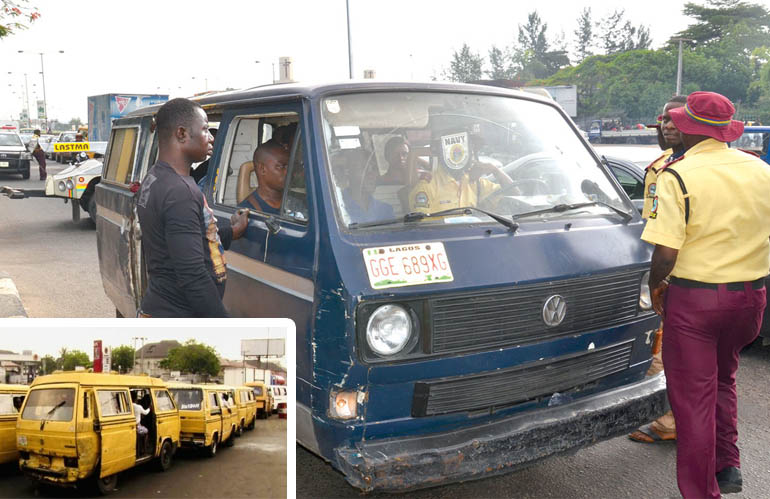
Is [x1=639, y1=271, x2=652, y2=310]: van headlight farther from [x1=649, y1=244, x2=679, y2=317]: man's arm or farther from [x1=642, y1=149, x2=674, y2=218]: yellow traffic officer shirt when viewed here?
[x1=642, y1=149, x2=674, y2=218]: yellow traffic officer shirt

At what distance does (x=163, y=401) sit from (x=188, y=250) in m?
1.19

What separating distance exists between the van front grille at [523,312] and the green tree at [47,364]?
60.4 inches

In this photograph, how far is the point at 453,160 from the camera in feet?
12.6

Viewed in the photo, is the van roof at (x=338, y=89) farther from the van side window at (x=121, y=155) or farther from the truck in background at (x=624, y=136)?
the truck in background at (x=624, y=136)

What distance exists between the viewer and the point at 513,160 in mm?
3971

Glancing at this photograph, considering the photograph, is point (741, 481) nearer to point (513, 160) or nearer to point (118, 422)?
point (513, 160)

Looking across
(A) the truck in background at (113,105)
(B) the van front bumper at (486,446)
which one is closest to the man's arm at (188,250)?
(B) the van front bumper at (486,446)

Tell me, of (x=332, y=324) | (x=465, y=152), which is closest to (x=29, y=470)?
(x=332, y=324)

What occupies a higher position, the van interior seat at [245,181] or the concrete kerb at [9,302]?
the van interior seat at [245,181]

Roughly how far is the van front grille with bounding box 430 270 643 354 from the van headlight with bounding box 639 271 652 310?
4.5 inches

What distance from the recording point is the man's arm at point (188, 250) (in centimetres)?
324

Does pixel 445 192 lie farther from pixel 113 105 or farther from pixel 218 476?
pixel 113 105

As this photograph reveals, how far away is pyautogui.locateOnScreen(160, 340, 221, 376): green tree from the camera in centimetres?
210

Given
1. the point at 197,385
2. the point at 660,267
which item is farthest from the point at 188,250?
the point at 660,267
